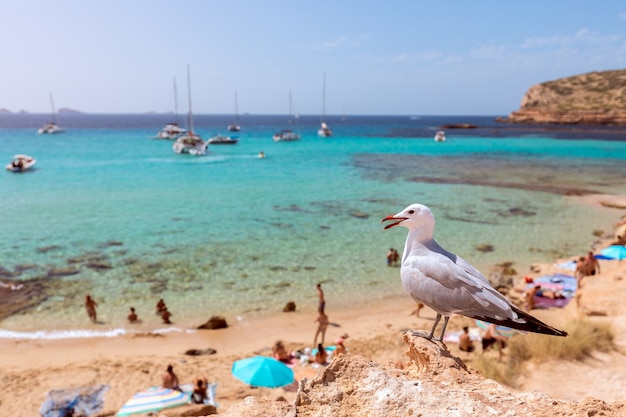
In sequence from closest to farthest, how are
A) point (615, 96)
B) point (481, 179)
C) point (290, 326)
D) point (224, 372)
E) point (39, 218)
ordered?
point (224, 372), point (290, 326), point (39, 218), point (481, 179), point (615, 96)

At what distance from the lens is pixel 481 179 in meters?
38.1

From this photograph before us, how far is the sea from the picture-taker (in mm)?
14492

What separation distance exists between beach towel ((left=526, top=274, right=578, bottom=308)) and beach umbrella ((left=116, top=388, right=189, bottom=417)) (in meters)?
9.82

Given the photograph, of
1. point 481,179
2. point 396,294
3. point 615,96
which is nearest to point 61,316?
point 396,294

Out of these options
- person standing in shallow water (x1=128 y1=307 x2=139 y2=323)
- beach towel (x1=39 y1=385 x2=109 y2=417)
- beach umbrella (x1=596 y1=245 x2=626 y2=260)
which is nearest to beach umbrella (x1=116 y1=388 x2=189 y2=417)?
beach towel (x1=39 y1=385 x2=109 y2=417)

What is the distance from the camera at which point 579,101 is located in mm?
122938

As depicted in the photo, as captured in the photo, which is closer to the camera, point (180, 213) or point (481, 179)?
point (180, 213)

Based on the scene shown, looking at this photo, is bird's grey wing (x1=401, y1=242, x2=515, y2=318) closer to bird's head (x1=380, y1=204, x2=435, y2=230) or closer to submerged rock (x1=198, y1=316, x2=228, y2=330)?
bird's head (x1=380, y1=204, x2=435, y2=230)

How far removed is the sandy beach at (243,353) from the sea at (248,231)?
0.81m

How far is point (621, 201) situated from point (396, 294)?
2125 centimetres

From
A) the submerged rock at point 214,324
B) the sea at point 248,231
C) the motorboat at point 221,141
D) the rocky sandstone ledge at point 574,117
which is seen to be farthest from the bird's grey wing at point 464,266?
the rocky sandstone ledge at point 574,117

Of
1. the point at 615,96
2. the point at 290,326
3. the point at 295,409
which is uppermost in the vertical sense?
the point at 615,96

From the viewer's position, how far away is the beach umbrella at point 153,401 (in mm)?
8219

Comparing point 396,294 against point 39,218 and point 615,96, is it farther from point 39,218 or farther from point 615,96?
point 615,96
